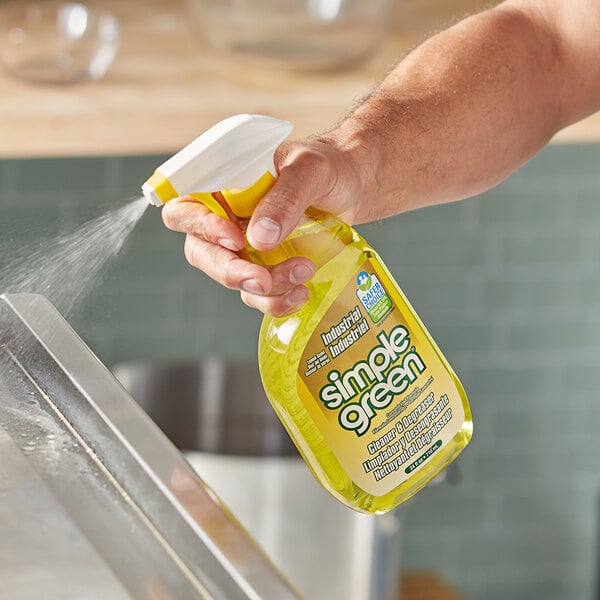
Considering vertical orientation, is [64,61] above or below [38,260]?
below

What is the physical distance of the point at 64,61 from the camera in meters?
1.54

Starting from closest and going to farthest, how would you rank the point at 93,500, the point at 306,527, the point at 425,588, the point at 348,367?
the point at 93,500 → the point at 348,367 → the point at 306,527 → the point at 425,588

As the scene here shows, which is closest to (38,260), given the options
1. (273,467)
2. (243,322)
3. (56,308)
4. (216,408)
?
(56,308)

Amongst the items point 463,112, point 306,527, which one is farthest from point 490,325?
point 463,112

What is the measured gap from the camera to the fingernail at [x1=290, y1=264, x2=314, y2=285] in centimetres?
63

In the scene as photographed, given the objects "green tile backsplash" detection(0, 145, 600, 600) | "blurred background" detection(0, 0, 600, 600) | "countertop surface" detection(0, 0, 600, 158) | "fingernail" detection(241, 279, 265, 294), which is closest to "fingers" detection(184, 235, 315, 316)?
"fingernail" detection(241, 279, 265, 294)

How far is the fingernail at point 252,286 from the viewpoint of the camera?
0.63 metres

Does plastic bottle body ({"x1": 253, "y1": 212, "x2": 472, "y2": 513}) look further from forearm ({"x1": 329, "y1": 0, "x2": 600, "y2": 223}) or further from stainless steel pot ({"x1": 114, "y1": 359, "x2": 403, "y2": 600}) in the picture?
stainless steel pot ({"x1": 114, "y1": 359, "x2": 403, "y2": 600})

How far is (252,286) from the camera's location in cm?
63

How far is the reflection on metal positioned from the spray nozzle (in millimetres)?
110

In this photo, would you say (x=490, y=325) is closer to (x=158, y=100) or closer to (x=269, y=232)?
(x=158, y=100)

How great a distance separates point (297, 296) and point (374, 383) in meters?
0.08

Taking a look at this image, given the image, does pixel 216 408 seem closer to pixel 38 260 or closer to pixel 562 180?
pixel 562 180

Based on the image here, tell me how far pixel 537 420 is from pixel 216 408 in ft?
2.41
